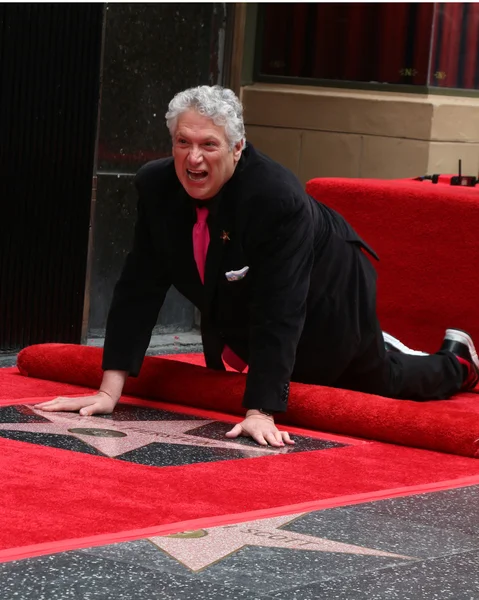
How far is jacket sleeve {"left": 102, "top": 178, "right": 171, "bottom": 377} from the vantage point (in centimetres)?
362

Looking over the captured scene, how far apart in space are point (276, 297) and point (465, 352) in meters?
1.13

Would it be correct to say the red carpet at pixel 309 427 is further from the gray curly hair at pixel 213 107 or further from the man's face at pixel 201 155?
the gray curly hair at pixel 213 107

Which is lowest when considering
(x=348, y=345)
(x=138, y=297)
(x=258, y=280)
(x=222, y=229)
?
(x=348, y=345)

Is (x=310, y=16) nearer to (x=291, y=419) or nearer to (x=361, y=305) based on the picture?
(x=361, y=305)

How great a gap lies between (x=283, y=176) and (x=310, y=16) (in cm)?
241

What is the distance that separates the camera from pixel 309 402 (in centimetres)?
353

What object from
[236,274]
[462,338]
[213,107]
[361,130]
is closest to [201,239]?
[236,274]

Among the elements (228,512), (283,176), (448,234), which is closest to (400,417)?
(283,176)

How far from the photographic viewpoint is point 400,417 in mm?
3430

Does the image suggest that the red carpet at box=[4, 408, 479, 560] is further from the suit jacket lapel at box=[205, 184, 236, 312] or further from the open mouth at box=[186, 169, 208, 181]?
the open mouth at box=[186, 169, 208, 181]

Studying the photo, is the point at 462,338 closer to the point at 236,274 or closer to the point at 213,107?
the point at 236,274

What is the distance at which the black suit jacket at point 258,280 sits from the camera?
11.2 ft

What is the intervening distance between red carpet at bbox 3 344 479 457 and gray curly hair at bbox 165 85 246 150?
694 mm

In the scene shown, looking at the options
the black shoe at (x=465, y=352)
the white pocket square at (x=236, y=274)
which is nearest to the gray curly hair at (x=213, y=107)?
the white pocket square at (x=236, y=274)
